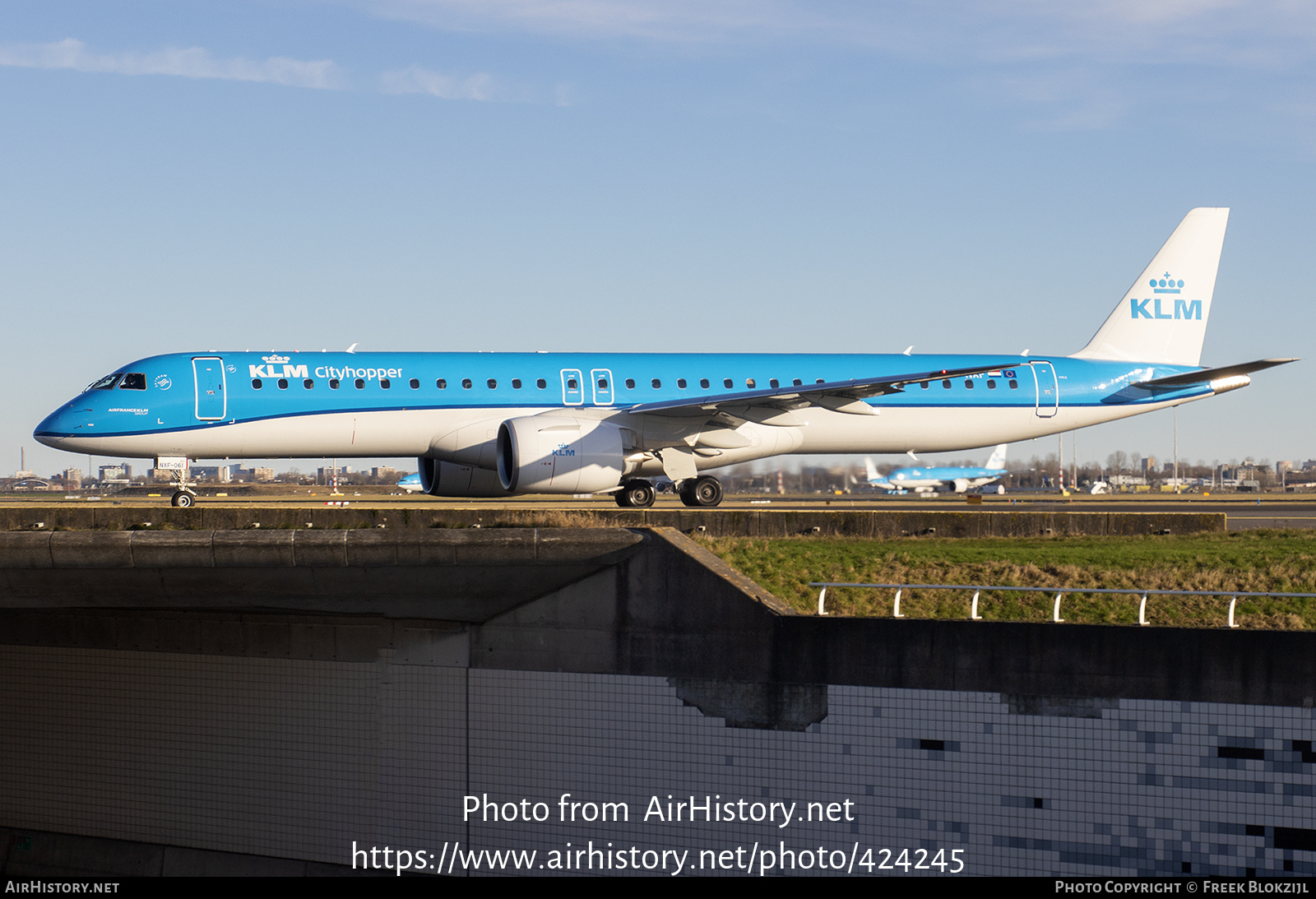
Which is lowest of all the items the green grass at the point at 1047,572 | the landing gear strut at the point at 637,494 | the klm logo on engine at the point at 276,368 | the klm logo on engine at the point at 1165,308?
the green grass at the point at 1047,572

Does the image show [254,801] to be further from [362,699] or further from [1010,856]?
[1010,856]

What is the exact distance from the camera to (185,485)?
94.2 feet

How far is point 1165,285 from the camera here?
3691 centimetres

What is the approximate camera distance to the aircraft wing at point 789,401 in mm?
27828

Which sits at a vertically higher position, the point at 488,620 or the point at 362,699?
the point at 488,620

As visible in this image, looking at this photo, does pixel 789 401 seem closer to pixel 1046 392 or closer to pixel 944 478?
pixel 1046 392

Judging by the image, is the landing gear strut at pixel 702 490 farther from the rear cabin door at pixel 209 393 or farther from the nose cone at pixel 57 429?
the nose cone at pixel 57 429

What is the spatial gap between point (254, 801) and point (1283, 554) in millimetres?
16056

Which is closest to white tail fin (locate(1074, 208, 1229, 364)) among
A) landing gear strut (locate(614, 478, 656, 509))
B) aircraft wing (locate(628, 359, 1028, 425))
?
aircraft wing (locate(628, 359, 1028, 425))

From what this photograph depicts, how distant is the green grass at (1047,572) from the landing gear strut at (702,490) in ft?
32.1

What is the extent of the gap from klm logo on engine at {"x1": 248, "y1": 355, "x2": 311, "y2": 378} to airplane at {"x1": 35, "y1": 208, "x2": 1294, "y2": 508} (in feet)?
0.09

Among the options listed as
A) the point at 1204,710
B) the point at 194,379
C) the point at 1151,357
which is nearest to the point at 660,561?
the point at 1204,710

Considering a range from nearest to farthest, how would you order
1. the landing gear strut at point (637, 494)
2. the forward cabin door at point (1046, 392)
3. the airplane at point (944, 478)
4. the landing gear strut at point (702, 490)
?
the landing gear strut at point (637, 494), the landing gear strut at point (702, 490), the forward cabin door at point (1046, 392), the airplane at point (944, 478)

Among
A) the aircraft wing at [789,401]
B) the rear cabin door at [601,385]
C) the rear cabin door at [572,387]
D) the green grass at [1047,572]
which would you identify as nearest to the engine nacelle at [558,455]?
the aircraft wing at [789,401]
